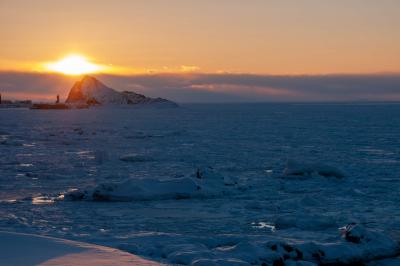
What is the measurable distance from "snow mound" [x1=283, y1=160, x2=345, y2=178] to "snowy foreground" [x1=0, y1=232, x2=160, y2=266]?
11.1 meters

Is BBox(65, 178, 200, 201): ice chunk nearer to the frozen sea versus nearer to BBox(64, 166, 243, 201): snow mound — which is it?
BBox(64, 166, 243, 201): snow mound

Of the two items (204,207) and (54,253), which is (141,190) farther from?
(54,253)

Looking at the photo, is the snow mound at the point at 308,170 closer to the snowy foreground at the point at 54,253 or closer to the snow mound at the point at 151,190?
the snow mound at the point at 151,190

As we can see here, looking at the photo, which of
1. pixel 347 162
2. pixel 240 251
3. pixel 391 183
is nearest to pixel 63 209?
pixel 240 251

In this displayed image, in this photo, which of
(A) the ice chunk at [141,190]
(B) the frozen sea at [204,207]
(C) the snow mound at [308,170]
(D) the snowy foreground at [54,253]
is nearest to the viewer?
(D) the snowy foreground at [54,253]

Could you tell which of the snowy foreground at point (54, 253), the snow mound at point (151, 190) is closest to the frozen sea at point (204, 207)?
the snow mound at point (151, 190)

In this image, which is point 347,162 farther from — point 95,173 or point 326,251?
point 326,251

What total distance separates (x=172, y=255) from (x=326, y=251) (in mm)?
2486

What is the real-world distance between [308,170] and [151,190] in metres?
6.27

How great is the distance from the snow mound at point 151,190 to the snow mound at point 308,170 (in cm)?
319

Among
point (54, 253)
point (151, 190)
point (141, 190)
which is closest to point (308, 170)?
point (151, 190)

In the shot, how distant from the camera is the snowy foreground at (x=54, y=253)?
24.8ft

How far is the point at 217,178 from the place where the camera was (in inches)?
666

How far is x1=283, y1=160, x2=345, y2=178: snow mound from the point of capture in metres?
18.7
